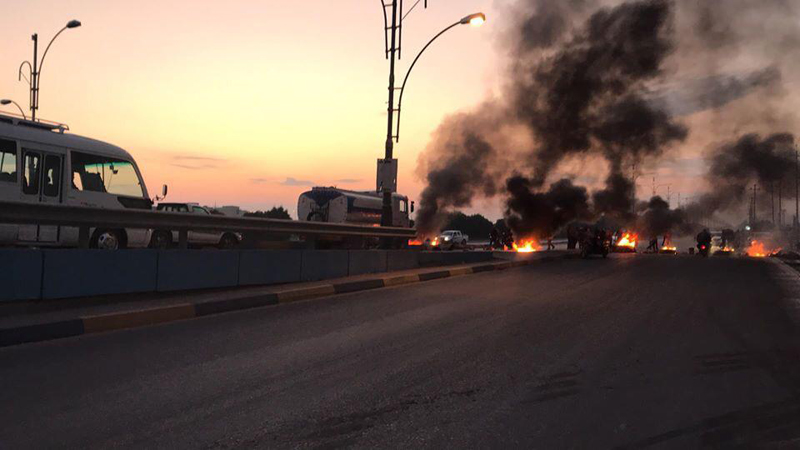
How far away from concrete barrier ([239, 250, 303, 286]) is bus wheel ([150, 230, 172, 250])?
4114mm

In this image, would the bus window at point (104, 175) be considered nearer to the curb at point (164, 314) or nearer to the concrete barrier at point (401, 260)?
the curb at point (164, 314)

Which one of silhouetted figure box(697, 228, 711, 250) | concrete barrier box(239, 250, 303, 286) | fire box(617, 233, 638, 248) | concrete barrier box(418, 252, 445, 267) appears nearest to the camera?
concrete barrier box(239, 250, 303, 286)

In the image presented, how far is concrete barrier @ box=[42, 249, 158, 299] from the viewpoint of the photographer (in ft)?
27.0

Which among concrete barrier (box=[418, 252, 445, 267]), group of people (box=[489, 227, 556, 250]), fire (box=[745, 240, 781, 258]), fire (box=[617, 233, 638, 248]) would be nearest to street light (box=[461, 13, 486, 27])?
concrete barrier (box=[418, 252, 445, 267])

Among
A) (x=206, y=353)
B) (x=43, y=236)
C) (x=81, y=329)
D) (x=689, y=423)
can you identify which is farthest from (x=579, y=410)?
(x=43, y=236)

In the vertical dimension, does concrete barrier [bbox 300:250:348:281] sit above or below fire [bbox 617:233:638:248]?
below

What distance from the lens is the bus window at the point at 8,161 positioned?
12.1 m

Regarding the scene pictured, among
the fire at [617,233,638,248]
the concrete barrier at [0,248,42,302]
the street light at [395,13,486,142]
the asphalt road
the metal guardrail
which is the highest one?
the street light at [395,13,486,142]

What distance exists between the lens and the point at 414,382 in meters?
5.28

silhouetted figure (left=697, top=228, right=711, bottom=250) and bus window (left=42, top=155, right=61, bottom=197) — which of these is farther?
silhouetted figure (left=697, top=228, right=711, bottom=250)

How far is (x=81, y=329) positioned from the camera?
747 cm

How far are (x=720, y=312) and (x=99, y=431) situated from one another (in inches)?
357

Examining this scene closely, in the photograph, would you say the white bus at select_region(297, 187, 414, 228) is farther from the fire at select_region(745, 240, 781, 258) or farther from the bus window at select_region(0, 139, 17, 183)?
the fire at select_region(745, 240, 781, 258)

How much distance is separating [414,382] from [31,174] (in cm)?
1049
